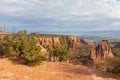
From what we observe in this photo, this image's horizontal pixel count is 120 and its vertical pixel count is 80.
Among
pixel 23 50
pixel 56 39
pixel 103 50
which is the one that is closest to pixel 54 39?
pixel 56 39

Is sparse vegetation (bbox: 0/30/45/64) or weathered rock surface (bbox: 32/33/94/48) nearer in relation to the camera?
sparse vegetation (bbox: 0/30/45/64)

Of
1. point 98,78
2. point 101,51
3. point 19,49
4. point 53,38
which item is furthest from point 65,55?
point 53,38

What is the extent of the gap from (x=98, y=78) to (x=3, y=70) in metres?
5.67

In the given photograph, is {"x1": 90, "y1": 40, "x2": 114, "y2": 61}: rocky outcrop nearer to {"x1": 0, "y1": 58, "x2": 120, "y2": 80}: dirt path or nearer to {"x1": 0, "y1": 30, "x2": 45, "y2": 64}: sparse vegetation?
{"x1": 0, "y1": 30, "x2": 45, "y2": 64}: sparse vegetation

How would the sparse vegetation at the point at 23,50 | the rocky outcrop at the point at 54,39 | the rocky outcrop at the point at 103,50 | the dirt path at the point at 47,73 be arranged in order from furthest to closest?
the rocky outcrop at the point at 54,39 → the rocky outcrop at the point at 103,50 → the sparse vegetation at the point at 23,50 → the dirt path at the point at 47,73

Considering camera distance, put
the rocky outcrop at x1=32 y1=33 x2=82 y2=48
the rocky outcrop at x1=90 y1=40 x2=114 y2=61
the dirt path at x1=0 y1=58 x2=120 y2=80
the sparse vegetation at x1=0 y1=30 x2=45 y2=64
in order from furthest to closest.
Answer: the rocky outcrop at x1=32 y1=33 x2=82 y2=48 → the rocky outcrop at x1=90 y1=40 x2=114 y2=61 → the sparse vegetation at x1=0 y1=30 x2=45 y2=64 → the dirt path at x1=0 y1=58 x2=120 y2=80

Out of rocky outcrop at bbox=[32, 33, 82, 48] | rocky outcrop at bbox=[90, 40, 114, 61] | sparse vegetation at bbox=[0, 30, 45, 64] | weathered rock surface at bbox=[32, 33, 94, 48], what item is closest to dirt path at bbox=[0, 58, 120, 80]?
sparse vegetation at bbox=[0, 30, 45, 64]

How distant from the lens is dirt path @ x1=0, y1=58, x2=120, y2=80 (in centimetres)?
1494

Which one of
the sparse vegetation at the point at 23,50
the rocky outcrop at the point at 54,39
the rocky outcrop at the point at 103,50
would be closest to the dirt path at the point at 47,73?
the sparse vegetation at the point at 23,50

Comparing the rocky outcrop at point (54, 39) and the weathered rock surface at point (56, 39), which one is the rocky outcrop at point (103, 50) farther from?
the rocky outcrop at point (54, 39)

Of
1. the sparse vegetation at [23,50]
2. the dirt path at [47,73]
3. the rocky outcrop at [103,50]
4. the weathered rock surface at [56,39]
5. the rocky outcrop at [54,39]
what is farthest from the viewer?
the rocky outcrop at [54,39]

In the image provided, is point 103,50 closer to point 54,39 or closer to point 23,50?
point 54,39

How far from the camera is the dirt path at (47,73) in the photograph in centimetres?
1494

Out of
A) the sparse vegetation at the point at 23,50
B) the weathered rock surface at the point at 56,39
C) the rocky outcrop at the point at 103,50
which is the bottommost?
the rocky outcrop at the point at 103,50
